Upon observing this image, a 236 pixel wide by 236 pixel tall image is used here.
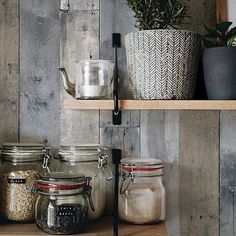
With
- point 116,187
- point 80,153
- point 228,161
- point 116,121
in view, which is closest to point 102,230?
point 116,187

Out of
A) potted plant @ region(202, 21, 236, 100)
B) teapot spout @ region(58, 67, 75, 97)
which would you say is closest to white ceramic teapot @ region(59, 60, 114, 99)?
teapot spout @ region(58, 67, 75, 97)

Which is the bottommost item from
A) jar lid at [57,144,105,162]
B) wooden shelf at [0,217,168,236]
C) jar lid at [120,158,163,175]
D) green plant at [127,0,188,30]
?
wooden shelf at [0,217,168,236]

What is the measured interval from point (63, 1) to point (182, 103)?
0.53m

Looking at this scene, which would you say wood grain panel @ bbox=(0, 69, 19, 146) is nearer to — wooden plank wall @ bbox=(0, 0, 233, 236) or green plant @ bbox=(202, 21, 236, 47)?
wooden plank wall @ bbox=(0, 0, 233, 236)

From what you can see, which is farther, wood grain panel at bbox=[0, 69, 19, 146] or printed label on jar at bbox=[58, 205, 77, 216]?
wood grain panel at bbox=[0, 69, 19, 146]

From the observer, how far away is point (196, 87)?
1.44 m

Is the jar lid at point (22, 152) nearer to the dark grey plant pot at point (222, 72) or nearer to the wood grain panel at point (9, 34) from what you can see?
the wood grain panel at point (9, 34)

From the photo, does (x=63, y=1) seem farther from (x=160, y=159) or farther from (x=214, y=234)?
(x=214, y=234)

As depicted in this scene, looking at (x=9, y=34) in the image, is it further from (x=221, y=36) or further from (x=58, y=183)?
(x=221, y=36)

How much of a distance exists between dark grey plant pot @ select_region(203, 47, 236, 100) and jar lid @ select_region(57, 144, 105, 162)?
370 millimetres

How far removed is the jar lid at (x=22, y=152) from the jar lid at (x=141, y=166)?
24 cm

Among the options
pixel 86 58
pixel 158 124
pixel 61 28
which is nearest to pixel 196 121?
pixel 158 124

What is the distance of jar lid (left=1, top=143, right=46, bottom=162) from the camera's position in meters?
1.42

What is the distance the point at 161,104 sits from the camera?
4.24 ft
